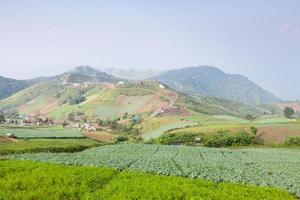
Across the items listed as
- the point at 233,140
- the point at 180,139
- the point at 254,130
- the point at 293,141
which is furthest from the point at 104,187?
the point at 180,139

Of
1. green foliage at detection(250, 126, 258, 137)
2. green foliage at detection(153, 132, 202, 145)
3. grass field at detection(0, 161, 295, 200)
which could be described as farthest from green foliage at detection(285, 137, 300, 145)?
grass field at detection(0, 161, 295, 200)

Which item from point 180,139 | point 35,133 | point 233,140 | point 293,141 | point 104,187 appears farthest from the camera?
point 35,133

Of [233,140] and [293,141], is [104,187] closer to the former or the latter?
[293,141]

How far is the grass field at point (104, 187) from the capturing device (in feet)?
93.1

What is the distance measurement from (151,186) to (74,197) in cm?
621

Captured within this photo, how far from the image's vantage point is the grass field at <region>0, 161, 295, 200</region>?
28.4 metres

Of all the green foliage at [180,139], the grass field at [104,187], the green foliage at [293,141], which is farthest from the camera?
the green foliage at [180,139]

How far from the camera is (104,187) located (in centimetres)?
3222

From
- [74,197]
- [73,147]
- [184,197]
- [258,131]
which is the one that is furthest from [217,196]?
[258,131]

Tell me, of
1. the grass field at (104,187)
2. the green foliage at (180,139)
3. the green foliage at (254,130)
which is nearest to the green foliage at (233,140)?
the green foliage at (254,130)

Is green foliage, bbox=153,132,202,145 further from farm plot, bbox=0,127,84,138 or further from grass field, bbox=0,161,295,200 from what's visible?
grass field, bbox=0,161,295,200

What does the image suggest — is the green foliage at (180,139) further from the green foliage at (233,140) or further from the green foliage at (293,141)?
the green foliage at (293,141)

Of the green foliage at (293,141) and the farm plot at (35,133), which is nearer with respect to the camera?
the green foliage at (293,141)

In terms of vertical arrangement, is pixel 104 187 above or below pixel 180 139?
above
